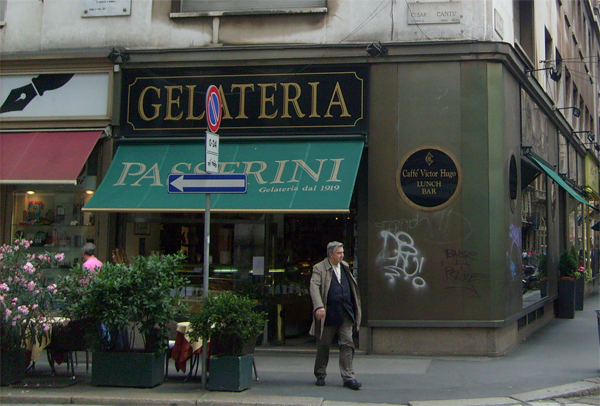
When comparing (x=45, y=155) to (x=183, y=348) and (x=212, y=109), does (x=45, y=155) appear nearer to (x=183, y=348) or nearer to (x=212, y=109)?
(x=212, y=109)

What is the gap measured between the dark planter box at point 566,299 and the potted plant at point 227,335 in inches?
410

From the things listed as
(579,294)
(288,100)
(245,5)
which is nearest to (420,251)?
(288,100)

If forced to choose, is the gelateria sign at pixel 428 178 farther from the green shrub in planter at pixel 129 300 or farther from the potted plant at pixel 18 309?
the potted plant at pixel 18 309

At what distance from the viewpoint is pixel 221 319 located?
292 inches

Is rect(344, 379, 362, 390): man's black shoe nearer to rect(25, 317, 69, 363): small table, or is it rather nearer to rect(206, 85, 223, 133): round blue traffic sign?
rect(206, 85, 223, 133): round blue traffic sign

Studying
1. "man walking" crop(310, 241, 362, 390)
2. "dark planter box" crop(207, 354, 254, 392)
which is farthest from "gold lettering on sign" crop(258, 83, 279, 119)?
"dark planter box" crop(207, 354, 254, 392)

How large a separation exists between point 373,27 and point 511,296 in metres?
5.12

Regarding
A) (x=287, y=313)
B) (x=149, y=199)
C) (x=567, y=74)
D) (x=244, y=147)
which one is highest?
(x=567, y=74)

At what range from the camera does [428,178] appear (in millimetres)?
10164

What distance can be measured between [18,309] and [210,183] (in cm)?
275

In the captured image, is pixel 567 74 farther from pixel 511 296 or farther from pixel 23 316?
pixel 23 316

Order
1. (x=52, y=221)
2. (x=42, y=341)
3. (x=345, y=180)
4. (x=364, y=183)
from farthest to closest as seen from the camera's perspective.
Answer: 1. (x=52, y=221)
2. (x=364, y=183)
3. (x=345, y=180)
4. (x=42, y=341)

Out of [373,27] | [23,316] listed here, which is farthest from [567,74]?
[23,316]

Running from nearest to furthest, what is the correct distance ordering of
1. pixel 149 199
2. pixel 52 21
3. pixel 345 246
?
pixel 149 199
pixel 345 246
pixel 52 21
